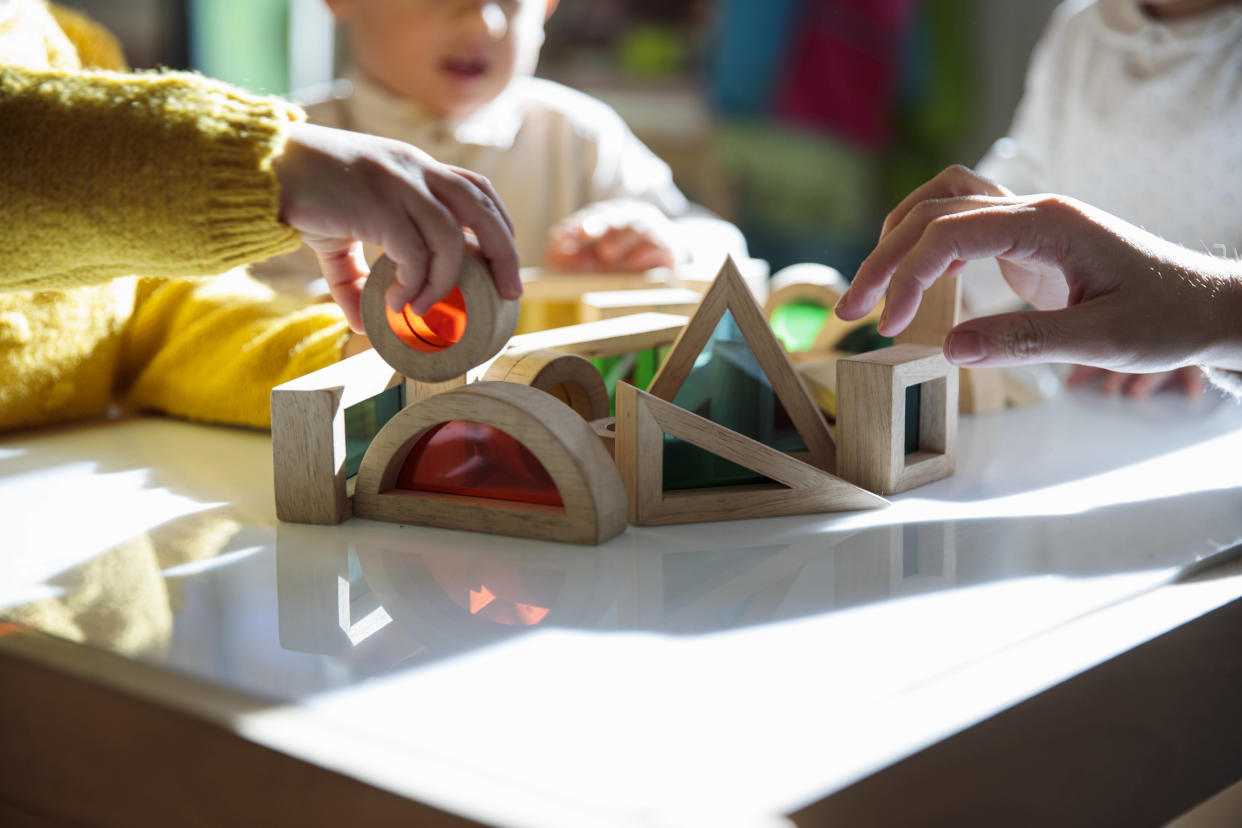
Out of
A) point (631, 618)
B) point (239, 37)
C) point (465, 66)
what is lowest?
point (631, 618)

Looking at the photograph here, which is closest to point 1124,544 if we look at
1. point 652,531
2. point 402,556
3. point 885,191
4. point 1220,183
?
point 652,531

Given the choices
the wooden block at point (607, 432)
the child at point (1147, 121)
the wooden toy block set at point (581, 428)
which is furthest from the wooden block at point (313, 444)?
the child at point (1147, 121)

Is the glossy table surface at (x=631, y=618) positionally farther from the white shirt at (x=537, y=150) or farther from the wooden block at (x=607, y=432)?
the white shirt at (x=537, y=150)

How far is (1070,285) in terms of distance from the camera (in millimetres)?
482

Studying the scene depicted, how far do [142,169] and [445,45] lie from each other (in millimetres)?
650

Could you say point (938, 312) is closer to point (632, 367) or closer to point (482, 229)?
point (632, 367)

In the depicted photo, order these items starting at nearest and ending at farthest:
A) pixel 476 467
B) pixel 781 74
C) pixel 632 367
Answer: pixel 476 467 → pixel 632 367 → pixel 781 74

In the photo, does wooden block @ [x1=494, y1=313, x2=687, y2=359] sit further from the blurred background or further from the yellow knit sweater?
the blurred background

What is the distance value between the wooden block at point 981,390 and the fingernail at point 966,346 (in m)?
0.21

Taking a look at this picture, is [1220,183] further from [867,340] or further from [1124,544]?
[1124,544]

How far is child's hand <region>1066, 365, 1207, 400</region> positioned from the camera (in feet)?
2.33

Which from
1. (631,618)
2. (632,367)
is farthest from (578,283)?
(631,618)

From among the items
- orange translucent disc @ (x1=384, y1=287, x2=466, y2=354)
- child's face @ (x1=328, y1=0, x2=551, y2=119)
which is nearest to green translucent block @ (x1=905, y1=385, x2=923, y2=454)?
orange translucent disc @ (x1=384, y1=287, x2=466, y2=354)

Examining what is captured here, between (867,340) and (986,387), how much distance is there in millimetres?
93
